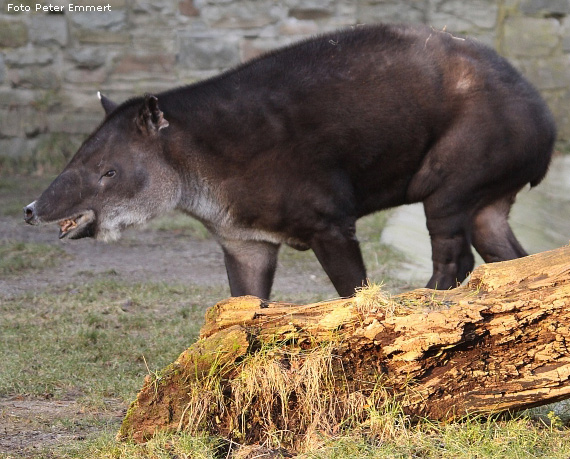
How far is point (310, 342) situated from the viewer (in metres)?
3.73

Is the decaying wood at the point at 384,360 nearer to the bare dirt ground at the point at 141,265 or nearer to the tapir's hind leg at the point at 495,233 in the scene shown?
the bare dirt ground at the point at 141,265

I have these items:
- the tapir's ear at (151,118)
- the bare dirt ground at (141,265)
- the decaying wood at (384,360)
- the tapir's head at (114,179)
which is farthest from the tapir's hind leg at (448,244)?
the decaying wood at (384,360)

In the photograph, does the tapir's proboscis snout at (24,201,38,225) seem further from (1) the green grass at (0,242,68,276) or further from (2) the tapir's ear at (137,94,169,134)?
(1) the green grass at (0,242,68,276)

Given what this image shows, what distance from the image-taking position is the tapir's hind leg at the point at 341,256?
5457mm

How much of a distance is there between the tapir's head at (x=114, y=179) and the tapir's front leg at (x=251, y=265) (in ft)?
1.84

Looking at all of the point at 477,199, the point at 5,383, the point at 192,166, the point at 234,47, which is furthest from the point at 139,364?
the point at 234,47

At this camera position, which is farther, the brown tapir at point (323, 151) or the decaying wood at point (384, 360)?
the brown tapir at point (323, 151)

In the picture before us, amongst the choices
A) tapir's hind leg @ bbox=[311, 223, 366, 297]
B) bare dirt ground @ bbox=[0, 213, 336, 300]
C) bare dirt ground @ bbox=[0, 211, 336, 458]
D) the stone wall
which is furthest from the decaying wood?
the stone wall

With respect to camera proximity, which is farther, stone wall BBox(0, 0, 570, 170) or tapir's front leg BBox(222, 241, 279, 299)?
stone wall BBox(0, 0, 570, 170)

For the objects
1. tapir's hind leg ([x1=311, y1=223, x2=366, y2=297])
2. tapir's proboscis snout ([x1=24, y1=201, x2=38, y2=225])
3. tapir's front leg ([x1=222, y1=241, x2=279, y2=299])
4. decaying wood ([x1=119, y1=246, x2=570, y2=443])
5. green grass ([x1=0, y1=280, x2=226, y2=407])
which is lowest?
green grass ([x1=0, y1=280, x2=226, y2=407])

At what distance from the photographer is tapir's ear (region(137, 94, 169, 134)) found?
535cm

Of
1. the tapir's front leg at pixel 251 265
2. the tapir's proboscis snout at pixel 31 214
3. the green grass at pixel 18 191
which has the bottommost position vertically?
the green grass at pixel 18 191

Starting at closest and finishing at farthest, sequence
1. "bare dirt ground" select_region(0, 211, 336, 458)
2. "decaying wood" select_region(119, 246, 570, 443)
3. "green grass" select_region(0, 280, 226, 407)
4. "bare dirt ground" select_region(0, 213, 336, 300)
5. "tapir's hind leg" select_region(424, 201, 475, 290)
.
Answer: "decaying wood" select_region(119, 246, 570, 443)
"green grass" select_region(0, 280, 226, 407)
"tapir's hind leg" select_region(424, 201, 475, 290)
"bare dirt ground" select_region(0, 211, 336, 458)
"bare dirt ground" select_region(0, 213, 336, 300)

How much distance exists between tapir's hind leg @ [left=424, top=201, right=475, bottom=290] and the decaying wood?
195 centimetres
